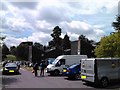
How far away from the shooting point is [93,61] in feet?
65.5

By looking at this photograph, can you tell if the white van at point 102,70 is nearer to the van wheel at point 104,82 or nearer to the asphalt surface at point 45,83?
the van wheel at point 104,82

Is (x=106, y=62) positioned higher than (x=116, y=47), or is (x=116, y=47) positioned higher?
(x=116, y=47)

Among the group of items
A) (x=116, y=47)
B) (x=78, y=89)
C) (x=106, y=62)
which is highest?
(x=116, y=47)

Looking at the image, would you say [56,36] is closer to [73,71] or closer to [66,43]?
[66,43]

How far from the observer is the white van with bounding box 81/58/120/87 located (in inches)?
785

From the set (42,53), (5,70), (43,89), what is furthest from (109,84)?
(42,53)

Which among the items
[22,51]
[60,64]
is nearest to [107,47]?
[60,64]

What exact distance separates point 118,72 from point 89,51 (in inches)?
2268

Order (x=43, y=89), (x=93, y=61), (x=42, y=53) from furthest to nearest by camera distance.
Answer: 1. (x=42, y=53)
2. (x=93, y=61)
3. (x=43, y=89)

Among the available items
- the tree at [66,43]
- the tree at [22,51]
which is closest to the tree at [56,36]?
the tree at [66,43]

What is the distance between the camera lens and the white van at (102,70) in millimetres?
19938

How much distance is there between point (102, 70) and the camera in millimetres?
20172

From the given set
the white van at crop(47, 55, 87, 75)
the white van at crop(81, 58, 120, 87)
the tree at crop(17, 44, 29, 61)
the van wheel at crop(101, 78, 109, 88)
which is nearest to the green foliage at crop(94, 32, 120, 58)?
the white van at crop(47, 55, 87, 75)

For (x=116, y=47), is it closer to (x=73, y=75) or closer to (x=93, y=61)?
(x=73, y=75)
